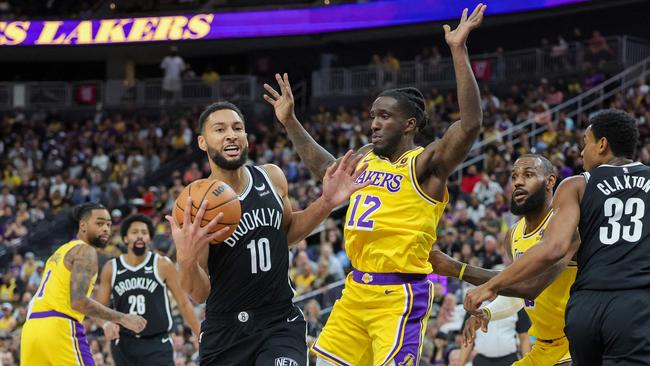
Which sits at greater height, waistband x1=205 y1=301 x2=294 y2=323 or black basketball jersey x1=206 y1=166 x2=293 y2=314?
black basketball jersey x1=206 y1=166 x2=293 y2=314

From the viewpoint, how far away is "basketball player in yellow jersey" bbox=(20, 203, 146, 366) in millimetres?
8797

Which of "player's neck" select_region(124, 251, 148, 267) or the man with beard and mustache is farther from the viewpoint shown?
"player's neck" select_region(124, 251, 148, 267)

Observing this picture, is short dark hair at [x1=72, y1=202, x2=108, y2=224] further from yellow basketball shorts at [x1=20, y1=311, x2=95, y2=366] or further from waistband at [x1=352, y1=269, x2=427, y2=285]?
waistband at [x1=352, y1=269, x2=427, y2=285]

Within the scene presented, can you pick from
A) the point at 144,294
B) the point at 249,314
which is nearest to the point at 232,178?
the point at 249,314

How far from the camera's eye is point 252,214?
20.1 ft

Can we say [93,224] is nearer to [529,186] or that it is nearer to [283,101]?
[283,101]

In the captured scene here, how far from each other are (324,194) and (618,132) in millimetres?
1784

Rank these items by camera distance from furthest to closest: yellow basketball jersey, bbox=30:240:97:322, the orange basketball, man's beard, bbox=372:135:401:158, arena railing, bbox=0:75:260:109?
arena railing, bbox=0:75:260:109, yellow basketball jersey, bbox=30:240:97:322, man's beard, bbox=372:135:401:158, the orange basketball

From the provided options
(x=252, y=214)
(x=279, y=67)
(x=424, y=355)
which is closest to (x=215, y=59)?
(x=279, y=67)

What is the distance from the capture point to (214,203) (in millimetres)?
5656

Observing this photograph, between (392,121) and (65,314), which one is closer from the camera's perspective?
(392,121)

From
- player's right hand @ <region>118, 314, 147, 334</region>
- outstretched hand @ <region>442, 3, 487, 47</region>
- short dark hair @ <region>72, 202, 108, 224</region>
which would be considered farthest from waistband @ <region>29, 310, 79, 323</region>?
outstretched hand @ <region>442, 3, 487, 47</region>

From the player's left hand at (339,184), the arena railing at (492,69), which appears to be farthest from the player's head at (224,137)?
the arena railing at (492,69)

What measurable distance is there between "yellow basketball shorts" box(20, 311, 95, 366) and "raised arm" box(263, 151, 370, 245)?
3343 mm
